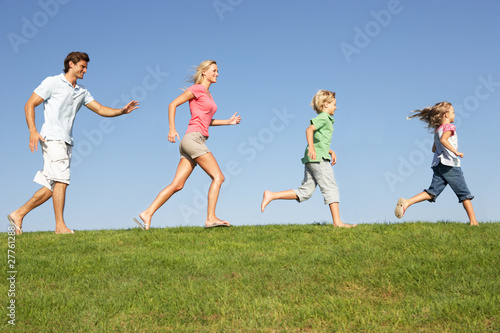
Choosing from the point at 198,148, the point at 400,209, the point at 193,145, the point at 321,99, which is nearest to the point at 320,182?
the point at 321,99

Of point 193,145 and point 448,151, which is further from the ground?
point 193,145

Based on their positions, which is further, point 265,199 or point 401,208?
point 401,208

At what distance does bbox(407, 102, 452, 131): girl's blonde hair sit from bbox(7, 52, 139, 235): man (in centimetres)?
700

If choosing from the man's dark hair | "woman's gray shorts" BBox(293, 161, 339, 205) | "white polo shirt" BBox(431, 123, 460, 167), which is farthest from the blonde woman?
"white polo shirt" BBox(431, 123, 460, 167)

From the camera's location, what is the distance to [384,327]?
4809mm

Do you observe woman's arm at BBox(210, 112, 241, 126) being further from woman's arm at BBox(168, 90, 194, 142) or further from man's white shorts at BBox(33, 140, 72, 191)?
man's white shorts at BBox(33, 140, 72, 191)

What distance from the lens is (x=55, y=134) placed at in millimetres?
8633

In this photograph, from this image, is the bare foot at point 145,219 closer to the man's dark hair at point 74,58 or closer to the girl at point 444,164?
the man's dark hair at point 74,58

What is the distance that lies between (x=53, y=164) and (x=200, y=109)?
289 cm

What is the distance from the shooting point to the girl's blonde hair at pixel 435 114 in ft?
31.3

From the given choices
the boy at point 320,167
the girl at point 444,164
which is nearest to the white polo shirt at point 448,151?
the girl at point 444,164

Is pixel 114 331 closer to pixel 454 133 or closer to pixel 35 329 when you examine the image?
pixel 35 329

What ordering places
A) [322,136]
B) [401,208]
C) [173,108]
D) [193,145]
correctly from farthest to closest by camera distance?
[401,208]
[322,136]
[193,145]
[173,108]

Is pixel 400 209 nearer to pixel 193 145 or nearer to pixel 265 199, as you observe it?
pixel 265 199
